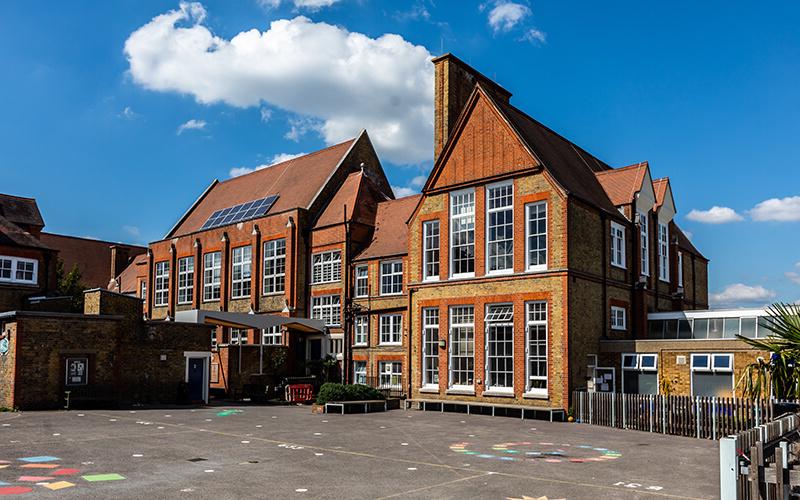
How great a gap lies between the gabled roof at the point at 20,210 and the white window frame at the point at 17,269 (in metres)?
9.27

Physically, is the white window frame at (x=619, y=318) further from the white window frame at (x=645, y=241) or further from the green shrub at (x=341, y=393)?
the green shrub at (x=341, y=393)

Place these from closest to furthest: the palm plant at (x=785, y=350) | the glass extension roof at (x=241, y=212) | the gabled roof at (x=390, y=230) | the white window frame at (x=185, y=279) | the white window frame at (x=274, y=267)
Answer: the palm plant at (x=785, y=350)
the gabled roof at (x=390, y=230)
the white window frame at (x=274, y=267)
the glass extension roof at (x=241, y=212)
the white window frame at (x=185, y=279)

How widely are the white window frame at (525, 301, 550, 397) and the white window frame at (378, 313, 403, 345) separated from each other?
9.67m

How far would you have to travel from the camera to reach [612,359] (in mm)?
28812

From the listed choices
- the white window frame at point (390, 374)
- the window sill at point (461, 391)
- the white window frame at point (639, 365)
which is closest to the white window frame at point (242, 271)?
the white window frame at point (390, 374)

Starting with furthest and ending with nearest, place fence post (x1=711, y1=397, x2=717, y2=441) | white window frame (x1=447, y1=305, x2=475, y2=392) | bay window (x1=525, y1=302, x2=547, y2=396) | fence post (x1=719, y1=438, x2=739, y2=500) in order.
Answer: white window frame (x1=447, y1=305, x2=475, y2=392) < bay window (x1=525, y1=302, x2=547, y2=396) < fence post (x1=711, y1=397, x2=717, y2=441) < fence post (x1=719, y1=438, x2=739, y2=500)

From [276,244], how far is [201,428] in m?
22.5

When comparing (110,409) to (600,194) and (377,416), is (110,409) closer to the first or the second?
(377,416)

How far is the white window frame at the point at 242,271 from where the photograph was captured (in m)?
45.2

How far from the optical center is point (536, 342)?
28312 mm

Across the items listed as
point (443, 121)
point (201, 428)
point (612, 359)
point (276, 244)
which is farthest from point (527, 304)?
point (276, 244)

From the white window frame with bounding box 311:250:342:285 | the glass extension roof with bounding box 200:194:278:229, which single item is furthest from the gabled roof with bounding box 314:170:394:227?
the glass extension roof with bounding box 200:194:278:229

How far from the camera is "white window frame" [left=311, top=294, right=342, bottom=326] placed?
4009 cm

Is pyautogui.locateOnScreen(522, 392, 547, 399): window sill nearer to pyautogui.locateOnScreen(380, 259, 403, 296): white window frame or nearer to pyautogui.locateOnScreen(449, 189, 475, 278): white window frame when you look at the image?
pyautogui.locateOnScreen(449, 189, 475, 278): white window frame
